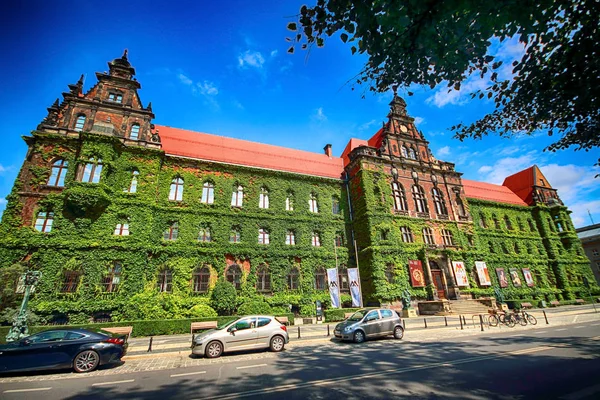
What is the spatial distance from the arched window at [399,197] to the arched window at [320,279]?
429 inches

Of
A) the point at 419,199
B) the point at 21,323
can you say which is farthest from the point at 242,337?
the point at 419,199

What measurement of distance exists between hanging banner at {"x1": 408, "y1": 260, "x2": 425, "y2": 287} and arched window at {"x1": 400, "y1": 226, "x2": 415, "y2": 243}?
2293 millimetres

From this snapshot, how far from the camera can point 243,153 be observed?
29.5 metres

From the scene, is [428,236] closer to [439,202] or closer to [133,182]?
[439,202]

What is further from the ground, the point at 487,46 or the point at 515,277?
the point at 487,46

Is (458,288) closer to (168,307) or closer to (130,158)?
(168,307)

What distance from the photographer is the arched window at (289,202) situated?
2729cm

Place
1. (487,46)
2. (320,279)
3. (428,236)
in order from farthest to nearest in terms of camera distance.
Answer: (428,236) → (320,279) → (487,46)

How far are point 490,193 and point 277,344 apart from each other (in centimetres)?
4292

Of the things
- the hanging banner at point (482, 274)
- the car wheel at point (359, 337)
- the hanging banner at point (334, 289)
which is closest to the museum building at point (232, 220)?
the hanging banner at point (482, 274)

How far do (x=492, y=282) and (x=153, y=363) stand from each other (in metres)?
35.9

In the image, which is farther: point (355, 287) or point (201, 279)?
point (355, 287)

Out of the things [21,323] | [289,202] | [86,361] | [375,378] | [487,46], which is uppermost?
[289,202]

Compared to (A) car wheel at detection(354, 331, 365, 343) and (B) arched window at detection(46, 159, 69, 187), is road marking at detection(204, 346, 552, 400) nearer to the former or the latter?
(A) car wheel at detection(354, 331, 365, 343)
